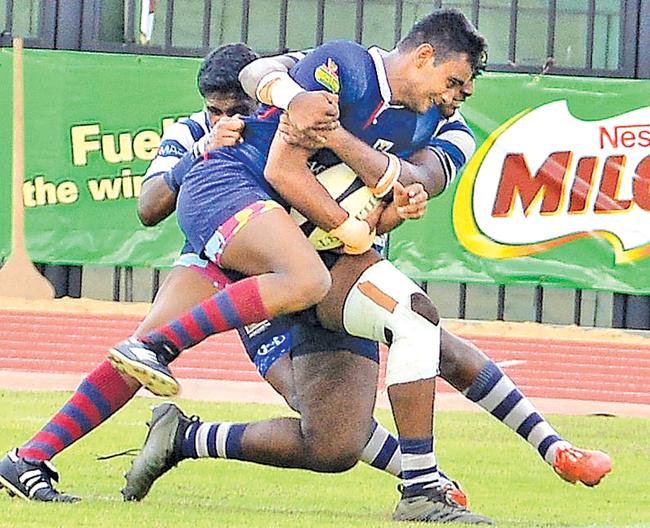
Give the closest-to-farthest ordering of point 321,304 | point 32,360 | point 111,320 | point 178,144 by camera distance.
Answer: point 321,304 → point 178,144 → point 32,360 → point 111,320

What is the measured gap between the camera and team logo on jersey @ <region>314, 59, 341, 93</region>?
17.6 ft

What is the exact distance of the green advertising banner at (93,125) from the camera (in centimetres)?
1398

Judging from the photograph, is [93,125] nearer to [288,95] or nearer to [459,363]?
[459,363]

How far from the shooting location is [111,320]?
13.9m

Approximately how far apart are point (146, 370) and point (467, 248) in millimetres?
9171

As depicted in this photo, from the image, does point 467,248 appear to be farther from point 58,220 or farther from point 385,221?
point 385,221

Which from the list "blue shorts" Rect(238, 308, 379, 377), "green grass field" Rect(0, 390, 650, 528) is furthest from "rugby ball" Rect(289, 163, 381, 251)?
"green grass field" Rect(0, 390, 650, 528)

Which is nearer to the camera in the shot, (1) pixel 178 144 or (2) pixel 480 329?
(1) pixel 178 144

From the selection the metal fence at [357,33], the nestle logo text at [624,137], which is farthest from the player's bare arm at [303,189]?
the metal fence at [357,33]

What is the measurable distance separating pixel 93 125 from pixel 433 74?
29.0 feet

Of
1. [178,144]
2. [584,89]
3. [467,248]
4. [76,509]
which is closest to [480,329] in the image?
[467,248]

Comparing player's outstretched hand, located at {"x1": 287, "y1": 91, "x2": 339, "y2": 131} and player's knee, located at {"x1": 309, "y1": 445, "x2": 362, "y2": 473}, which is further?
player's knee, located at {"x1": 309, "y1": 445, "x2": 362, "y2": 473}

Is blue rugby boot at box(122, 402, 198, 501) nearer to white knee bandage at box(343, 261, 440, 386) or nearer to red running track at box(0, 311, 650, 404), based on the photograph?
white knee bandage at box(343, 261, 440, 386)

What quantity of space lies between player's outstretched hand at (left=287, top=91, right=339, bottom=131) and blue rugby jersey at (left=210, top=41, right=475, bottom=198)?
0.09m
